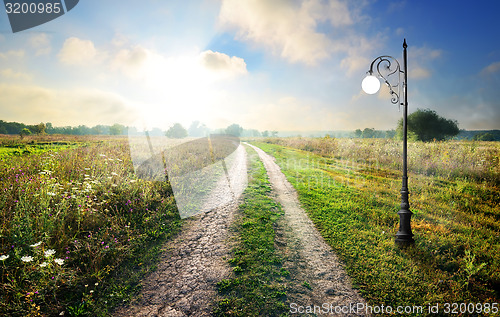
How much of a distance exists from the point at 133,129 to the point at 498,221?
15.7 meters

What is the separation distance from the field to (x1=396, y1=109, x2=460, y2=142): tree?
1887 inches

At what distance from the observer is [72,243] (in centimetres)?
456

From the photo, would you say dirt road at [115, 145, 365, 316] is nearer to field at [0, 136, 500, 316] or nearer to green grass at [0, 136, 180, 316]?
field at [0, 136, 500, 316]

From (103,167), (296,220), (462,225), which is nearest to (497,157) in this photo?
(462,225)

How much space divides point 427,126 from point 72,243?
62985mm

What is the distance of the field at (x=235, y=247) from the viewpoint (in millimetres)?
3676

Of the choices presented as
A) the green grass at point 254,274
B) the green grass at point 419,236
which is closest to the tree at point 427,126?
the green grass at point 419,236

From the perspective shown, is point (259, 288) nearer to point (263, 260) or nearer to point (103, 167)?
point (263, 260)

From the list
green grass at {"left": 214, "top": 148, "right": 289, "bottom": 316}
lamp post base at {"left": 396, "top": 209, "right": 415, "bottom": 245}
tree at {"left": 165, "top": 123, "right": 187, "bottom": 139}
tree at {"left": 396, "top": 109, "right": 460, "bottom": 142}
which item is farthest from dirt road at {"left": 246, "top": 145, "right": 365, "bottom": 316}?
tree at {"left": 165, "top": 123, "right": 187, "bottom": 139}

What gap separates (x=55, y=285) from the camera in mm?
3506

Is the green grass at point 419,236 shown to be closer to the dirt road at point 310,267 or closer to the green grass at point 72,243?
the dirt road at point 310,267

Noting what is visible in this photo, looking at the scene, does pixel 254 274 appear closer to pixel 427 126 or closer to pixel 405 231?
pixel 405 231

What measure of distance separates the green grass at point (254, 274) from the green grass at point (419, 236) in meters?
1.59

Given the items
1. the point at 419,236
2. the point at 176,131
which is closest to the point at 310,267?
the point at 419,236
